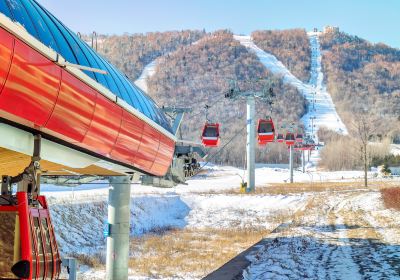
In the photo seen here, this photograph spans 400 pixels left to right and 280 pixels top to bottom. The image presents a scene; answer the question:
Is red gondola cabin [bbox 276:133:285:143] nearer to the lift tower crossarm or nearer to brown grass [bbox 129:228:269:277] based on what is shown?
brown grass [bbox 129:228:269:277]

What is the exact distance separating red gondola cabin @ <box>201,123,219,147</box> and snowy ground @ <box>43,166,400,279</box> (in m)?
5.16

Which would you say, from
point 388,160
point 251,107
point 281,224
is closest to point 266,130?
point 251,107

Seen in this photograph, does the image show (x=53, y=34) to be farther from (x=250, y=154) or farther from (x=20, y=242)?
(x=250, y=154)

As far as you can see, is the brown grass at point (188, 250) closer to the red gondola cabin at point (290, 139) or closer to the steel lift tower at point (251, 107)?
the steel lift tower at point (251, 107)

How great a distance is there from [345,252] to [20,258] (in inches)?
569

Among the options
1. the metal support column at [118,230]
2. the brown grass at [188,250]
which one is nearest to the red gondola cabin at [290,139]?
the brown grass at [188,250]

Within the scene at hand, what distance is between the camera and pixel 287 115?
190 metres

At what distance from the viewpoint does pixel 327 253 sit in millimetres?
17297

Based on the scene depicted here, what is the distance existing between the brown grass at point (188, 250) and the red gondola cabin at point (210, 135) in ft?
20.7

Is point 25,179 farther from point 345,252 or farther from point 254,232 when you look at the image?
point 254,232

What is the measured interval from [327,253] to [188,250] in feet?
23.7

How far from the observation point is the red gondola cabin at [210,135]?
33.2 m

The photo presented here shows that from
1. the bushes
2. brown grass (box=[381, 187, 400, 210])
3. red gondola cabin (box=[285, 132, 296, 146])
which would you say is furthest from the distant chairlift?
the bushes

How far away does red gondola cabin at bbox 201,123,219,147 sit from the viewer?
33.2m
